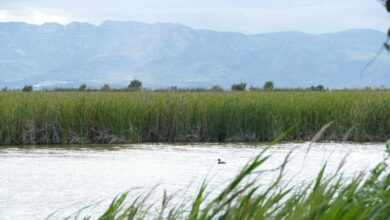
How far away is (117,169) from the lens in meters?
9.92

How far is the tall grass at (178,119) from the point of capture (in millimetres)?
12852

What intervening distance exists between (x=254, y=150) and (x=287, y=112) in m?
2.44

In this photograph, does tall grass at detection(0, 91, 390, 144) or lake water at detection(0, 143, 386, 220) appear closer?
lake water at detection(0, 143, 386, 220)

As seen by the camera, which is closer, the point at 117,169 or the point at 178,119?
the point at 117,169

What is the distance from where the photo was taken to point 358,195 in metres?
3.50

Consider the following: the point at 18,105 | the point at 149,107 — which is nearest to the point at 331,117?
the point at 149,107

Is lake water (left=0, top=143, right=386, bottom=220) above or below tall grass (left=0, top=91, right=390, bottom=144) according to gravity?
below

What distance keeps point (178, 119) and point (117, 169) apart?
375 centimetres

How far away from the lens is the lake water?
7617 millimetres

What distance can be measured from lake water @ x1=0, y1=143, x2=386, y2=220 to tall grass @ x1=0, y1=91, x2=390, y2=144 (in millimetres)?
672

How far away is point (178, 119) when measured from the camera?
1355cm

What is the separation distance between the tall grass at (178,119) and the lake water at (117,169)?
26.5 inches

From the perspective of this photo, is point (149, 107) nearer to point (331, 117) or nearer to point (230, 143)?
point (230, 143)

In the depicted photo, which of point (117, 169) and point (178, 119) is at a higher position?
point (178, 119)
